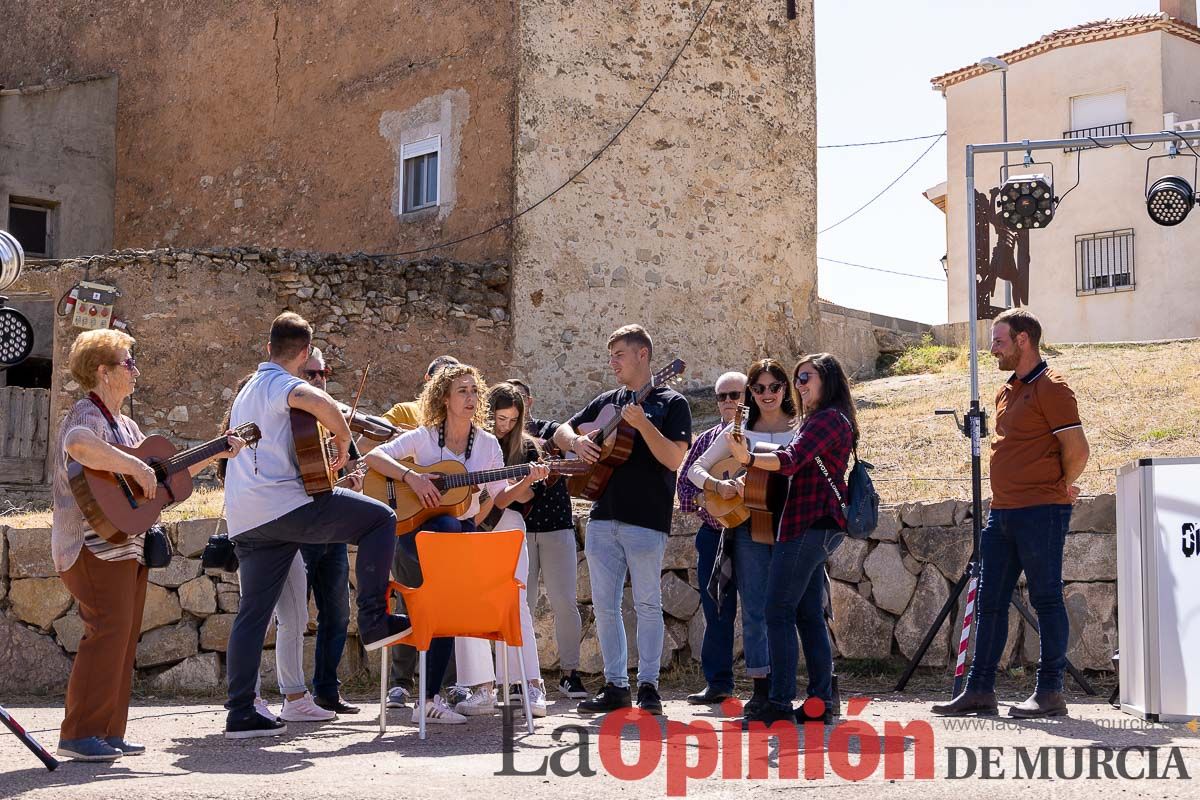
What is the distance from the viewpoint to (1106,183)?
27.9m

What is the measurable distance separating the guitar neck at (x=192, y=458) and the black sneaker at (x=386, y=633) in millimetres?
1019

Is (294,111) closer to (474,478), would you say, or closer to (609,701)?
(474,478)

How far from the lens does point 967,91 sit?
3009 cm

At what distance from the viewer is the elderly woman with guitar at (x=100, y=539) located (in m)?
5.79

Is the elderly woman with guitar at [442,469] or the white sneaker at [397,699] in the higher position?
the elderly woman with guitar at [442,469]

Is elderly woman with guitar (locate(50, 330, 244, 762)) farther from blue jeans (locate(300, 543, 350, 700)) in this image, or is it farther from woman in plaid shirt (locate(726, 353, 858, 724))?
woman in plaid shirt (locate(726, 353, 858, 724))

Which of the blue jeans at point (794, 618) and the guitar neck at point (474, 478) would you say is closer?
the blue jeans at point (794, 618)

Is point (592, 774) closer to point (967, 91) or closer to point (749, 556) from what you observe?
point (749, 556)

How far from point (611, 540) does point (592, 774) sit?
6.47 ft

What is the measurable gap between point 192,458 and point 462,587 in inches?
51.7

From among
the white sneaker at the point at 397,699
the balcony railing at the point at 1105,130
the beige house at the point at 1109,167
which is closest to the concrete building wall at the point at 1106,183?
the beige house at the point at 1109,167

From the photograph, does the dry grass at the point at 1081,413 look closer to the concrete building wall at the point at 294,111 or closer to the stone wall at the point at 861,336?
the stone wall at the point at 861,336

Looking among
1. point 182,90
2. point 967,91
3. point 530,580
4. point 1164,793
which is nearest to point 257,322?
point 182,90

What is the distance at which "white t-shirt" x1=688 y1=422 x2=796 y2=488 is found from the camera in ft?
24.0
